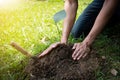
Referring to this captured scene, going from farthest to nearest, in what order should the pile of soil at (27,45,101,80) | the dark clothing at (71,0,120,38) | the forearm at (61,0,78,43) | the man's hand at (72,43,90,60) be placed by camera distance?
the dark clothing at (71,0,120,38), the forearm at (61,0,78,43), the man's hand at (72,43,90,60), the pile of soil at (27,45,101,80)

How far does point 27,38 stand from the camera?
3742 mm

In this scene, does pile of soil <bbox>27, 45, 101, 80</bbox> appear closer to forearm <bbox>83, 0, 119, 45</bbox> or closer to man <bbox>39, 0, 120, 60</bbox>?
man <bbox>39, 0, 120, 60</bbox>

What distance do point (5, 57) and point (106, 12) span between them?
3.83ft

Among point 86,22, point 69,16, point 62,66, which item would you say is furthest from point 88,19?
point 62,66

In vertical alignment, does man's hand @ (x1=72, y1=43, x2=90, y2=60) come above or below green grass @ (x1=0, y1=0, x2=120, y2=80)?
above

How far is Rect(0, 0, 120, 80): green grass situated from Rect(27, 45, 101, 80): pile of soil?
0.10 meters

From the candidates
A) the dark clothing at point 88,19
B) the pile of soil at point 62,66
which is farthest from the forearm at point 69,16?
the dark clothing at point 88,19

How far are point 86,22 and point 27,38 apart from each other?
2.64 ft

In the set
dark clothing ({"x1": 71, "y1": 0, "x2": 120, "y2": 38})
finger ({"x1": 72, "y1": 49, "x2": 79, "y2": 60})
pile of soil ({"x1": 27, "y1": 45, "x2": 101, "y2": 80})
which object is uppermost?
finger ({"x1": 72, "y1": 49, "x2": 79, "y2": 60})

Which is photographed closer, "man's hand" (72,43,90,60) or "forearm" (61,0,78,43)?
"man's hand" (72,43,90,60)

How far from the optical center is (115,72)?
269 cm

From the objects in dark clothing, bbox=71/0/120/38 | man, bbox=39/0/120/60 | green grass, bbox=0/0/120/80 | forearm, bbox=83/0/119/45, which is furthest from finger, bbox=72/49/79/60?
dark clothing, bbox=71/0/120/38

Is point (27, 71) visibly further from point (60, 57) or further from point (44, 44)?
point (44, 44)

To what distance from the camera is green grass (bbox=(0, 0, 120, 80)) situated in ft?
9.36
